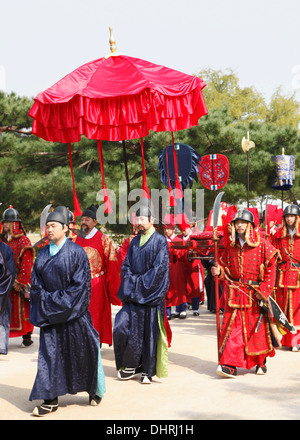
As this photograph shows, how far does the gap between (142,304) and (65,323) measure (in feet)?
3.86

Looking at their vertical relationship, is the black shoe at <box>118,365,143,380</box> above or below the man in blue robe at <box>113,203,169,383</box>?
below

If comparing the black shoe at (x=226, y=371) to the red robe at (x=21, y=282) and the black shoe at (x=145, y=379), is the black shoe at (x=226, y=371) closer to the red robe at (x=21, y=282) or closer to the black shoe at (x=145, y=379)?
the black shoe at (x=145, y=379)

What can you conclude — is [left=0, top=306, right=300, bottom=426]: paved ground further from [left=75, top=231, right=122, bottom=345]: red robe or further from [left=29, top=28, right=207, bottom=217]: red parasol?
[left=29, top=28, right=207, bottom=217]: red parasol

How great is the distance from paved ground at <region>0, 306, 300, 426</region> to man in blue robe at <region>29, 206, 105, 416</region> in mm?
215

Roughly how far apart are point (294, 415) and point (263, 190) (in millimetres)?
10432

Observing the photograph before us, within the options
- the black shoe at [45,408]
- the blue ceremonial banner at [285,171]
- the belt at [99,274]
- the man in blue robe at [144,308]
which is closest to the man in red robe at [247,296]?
the man in blue robe at [144,308]

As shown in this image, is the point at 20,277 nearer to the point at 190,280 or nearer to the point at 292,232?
the point at 190,280

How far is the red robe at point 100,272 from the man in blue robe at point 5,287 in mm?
830

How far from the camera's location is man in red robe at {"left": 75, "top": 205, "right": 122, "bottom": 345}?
668 centimetres

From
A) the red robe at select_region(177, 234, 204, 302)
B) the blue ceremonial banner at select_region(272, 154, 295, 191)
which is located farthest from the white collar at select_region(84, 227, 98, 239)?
the blue ceremonial banner at select_region(272, 154, 295, 191)

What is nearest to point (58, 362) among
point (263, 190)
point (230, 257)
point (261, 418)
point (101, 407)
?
point (101, 407)

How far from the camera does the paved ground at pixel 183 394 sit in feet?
14.7

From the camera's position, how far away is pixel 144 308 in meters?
5.81

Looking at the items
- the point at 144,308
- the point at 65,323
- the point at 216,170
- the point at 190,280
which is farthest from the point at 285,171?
the point at 65,323
